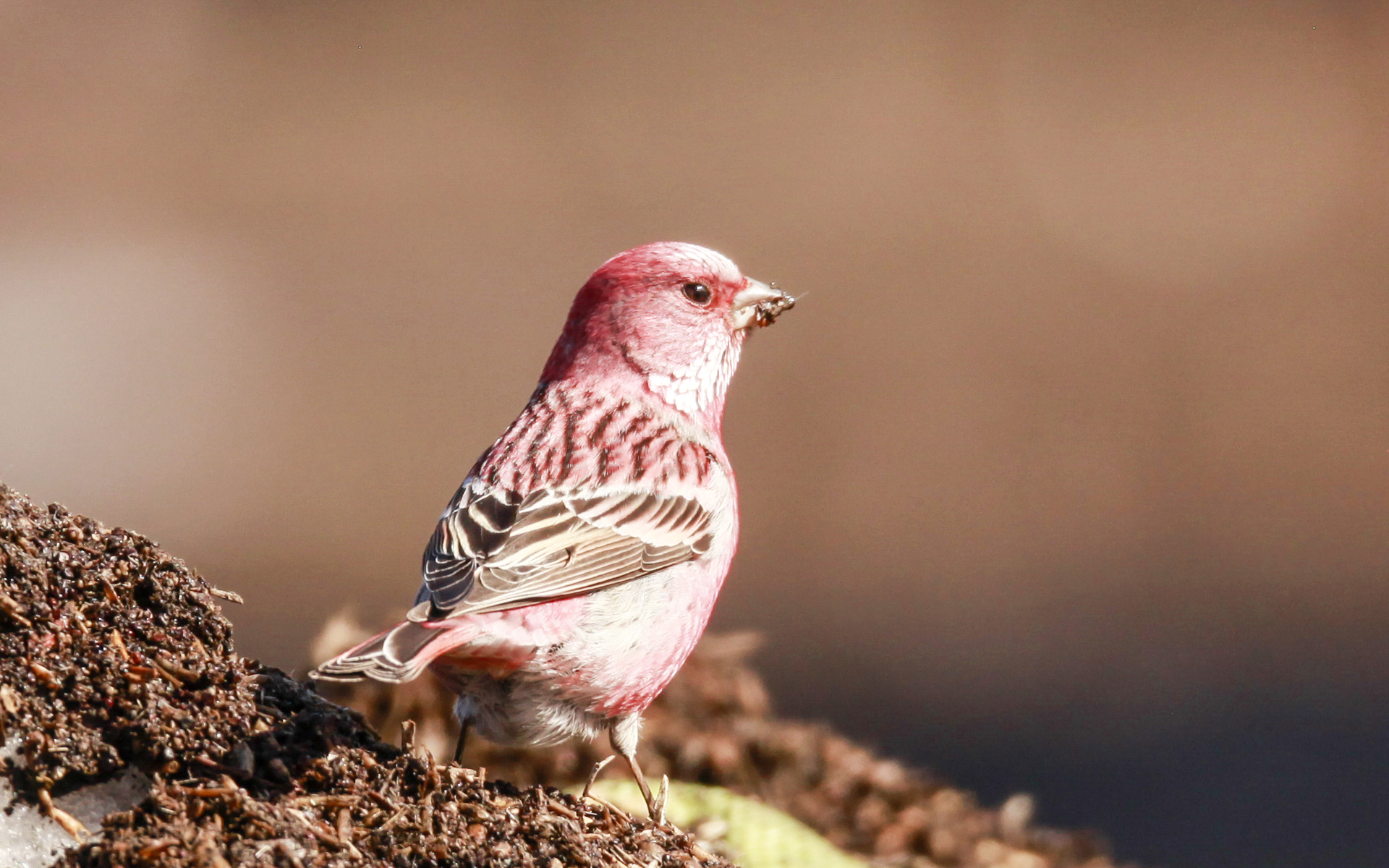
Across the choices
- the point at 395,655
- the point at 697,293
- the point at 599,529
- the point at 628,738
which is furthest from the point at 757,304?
the point at 395,655

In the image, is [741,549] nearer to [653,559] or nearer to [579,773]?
[579,773]

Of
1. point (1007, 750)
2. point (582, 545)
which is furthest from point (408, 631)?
point (1007, 750)

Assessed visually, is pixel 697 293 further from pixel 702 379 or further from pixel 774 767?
pixel 774 767

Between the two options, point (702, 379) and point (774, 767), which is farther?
point (774, 767)

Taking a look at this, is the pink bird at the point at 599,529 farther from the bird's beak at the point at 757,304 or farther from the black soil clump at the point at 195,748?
the black soil clump at the point at 195,748

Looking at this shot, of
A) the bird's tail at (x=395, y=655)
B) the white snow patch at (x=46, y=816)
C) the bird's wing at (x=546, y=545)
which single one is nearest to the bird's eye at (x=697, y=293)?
the bird's wing at (x=546, y=545)

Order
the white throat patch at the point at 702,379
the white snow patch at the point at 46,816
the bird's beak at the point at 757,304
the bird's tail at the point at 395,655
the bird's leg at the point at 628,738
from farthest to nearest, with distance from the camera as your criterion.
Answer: the bird's beak at the point at 757,304 < the white throat patch at the point at 702,379 < the bird's leg at the point at 628,738 < the bird's tail at the point at 395,655 < the white snow patch at the point at 46,816
